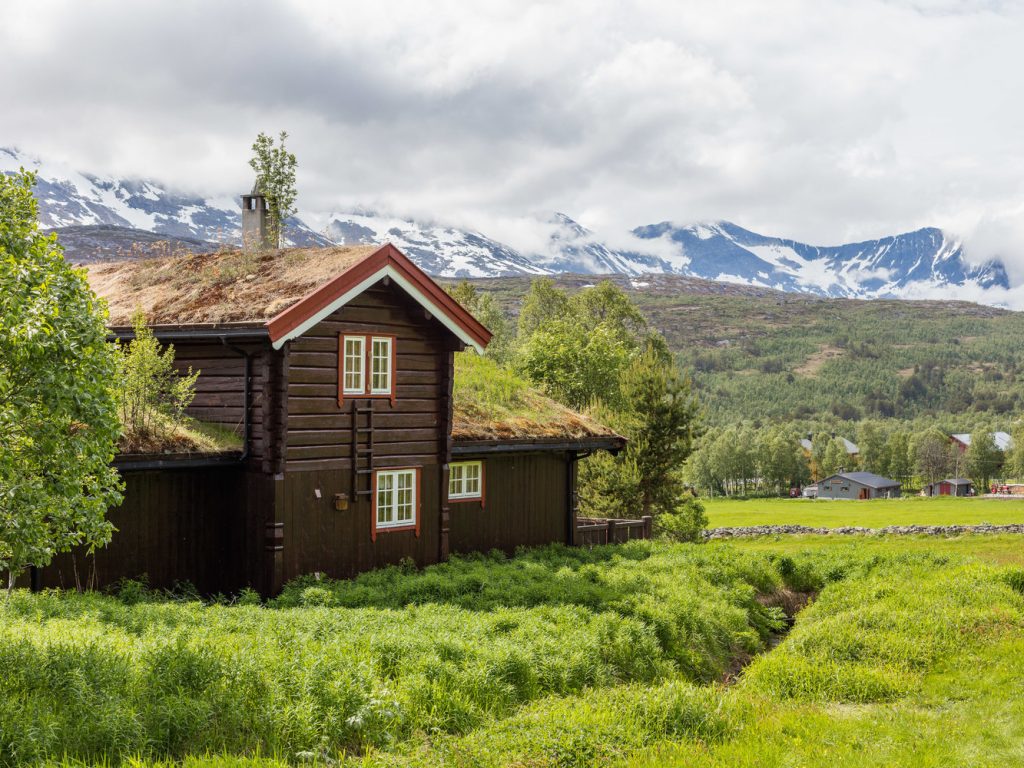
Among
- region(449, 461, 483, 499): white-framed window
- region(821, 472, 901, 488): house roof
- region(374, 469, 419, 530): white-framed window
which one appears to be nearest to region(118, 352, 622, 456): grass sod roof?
region(449, 461, 483, 499): white-framed window

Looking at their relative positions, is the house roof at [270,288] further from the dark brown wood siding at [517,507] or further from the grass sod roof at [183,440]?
the dark brown wood siding at [517,507]

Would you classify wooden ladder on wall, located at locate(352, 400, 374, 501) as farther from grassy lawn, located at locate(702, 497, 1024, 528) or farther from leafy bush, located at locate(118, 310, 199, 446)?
grassy lawn, located at locate(702, 497, 1024, 528)

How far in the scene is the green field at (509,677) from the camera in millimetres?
9531

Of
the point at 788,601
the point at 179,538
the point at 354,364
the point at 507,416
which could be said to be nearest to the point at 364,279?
the point at 354,364

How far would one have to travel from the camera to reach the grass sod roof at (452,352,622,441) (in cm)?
2373

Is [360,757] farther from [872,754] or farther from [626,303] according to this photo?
[626,303]

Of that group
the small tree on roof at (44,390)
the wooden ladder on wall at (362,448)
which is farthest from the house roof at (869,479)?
the small tree on roof at (44,390)

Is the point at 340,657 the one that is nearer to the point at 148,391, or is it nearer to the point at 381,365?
the point at 148,391

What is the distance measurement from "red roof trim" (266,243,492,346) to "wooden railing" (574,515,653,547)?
7822 millimetres

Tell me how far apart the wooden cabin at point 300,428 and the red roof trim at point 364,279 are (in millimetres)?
32

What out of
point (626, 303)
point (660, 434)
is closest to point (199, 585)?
point (660, 434)

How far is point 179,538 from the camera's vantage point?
18141 mm

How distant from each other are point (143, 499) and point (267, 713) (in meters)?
8.84

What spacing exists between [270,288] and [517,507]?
8919 millimetres
